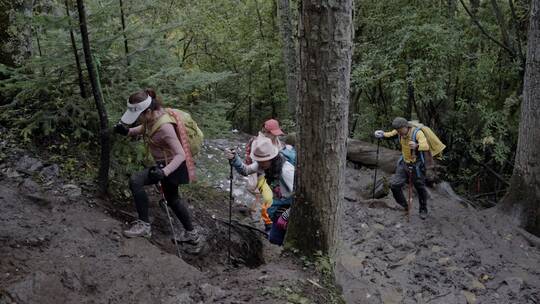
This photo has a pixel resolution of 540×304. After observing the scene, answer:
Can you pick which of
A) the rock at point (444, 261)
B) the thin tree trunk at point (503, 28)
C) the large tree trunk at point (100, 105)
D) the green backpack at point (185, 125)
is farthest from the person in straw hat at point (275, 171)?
the thin tree trunk at point (503, 28)

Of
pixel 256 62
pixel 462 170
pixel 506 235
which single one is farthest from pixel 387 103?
pixel 506 235

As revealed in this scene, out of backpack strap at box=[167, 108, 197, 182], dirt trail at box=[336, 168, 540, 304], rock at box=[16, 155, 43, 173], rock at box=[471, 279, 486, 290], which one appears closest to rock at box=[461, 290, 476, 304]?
dirt trail at box=[336, 168, 540, 304]

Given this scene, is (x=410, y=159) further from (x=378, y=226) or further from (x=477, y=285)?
(x=477, y=285)

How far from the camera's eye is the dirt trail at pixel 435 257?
6.74 metres

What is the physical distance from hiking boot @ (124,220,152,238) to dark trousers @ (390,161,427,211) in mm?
5412

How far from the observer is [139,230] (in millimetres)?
5176

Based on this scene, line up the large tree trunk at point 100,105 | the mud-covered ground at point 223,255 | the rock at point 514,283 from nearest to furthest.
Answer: the mud-covered ground at point 223,255, the large tree trunk at point 100,105, the rock at point 514,283

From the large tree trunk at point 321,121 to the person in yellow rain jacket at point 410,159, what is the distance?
4.04 m

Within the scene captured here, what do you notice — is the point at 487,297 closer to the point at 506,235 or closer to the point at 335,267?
the point at 506,235

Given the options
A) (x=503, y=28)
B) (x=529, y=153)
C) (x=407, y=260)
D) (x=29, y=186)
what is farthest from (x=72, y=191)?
(x=503, y=28)

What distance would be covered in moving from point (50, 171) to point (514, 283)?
7.08 metres

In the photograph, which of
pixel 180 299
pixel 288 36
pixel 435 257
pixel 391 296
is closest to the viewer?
pixel 180 299

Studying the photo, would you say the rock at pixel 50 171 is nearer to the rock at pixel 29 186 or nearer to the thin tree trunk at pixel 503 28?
the rock at pixel 29 186

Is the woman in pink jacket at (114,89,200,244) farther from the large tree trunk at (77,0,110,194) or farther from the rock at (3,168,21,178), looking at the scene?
the rock at (3,168,21,178)
